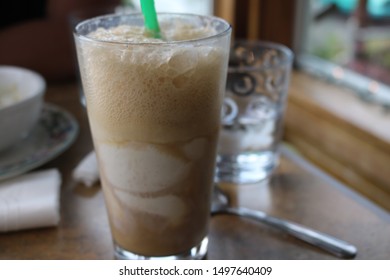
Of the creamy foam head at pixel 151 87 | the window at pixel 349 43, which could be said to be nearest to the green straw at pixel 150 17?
the creamy foam head at pixel 151 87

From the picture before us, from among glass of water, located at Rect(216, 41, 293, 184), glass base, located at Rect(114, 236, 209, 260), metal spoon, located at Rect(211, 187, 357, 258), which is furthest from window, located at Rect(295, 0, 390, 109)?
glass base, located at Rect(114, 236, 209, 260)

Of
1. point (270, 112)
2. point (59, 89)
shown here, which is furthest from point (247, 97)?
point (59, 89)

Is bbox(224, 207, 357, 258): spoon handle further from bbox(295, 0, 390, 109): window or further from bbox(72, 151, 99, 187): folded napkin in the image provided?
bbox(295, 0, 390, 109): window

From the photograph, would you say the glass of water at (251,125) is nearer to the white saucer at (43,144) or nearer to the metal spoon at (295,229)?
the metal spoon at (295,229)

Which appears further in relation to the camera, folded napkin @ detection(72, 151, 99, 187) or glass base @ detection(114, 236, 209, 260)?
folded napkin @ detection(72, 151, 99, 187)

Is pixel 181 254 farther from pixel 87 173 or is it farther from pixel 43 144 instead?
pixel 43 144
